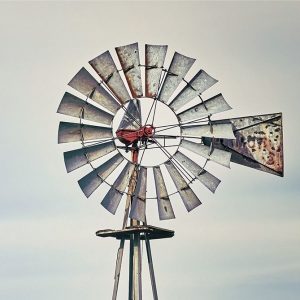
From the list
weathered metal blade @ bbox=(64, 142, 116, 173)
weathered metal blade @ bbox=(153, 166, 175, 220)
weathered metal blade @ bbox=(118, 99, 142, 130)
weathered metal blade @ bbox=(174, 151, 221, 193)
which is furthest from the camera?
weathered metal blade @ bbox=(118, 99, 142, 130)

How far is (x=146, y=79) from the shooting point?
22.6m

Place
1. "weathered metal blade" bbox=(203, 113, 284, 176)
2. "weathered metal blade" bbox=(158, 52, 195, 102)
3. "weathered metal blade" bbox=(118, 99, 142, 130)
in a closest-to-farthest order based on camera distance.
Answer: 1. "weathered metal blade" bbox=(158, 52, 195, 102)
2. "weathered metal blade" bbox=(118, 99, 142, 130)
3. "weathered metal blade" bbox=(203, 113, 284, 176)

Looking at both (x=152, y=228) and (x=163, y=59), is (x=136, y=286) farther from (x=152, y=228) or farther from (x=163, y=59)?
(x=163, y=59)

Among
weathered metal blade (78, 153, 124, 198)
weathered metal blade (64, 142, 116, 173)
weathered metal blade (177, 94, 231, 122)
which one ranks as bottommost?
weathered metal blade (78, 153, 124, 198)

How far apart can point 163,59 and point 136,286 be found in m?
5.33

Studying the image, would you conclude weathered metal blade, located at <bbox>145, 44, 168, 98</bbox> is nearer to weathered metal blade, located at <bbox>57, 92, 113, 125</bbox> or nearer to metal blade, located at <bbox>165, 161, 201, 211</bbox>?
weathered metal blade, located at <bbox>57, 92, 113, 125</bbox>

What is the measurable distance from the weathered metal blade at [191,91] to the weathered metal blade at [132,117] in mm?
1019

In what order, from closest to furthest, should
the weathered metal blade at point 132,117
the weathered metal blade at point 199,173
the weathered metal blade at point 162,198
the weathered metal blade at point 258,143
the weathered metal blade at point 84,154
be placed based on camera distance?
1. the weathered metal blade at point 84,154
2. the weathered metal blade at point 162,198
3. the weathered metal blade at point 199,173
4. the weathered metal blade at point 132,117
5. the weathered metal blade at point 258,143

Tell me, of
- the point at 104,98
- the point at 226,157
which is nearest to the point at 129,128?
the point at 104,98

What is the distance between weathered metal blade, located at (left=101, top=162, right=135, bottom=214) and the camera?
22047 mm

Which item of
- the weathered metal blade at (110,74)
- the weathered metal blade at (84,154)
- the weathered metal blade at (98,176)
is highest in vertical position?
the weathered metal blade at (110,74)

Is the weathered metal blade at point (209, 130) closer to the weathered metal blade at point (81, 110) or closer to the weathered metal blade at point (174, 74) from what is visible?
the weathered metal blade at point (174, 74)

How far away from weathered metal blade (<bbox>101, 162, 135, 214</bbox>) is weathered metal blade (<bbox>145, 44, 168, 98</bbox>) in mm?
1834

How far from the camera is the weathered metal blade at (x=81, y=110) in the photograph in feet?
72.7
